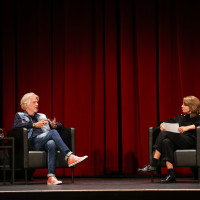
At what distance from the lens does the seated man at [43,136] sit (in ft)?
14.2

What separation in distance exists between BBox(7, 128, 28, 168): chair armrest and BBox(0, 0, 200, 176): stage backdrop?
1.27 metres

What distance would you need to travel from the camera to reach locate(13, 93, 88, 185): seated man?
14.2 ft

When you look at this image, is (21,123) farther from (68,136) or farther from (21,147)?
(68,136)

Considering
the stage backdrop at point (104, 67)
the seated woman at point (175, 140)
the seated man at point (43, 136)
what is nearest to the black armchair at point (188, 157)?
the seated woman at point (175, 140)

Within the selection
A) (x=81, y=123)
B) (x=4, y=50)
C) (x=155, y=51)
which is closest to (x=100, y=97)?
(x=81, y=123)

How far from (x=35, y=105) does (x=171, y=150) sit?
158 centimetres

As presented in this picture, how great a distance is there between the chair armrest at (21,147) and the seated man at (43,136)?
98mm

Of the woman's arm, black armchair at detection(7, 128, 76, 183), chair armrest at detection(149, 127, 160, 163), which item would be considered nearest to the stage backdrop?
chair armrest at detection(149, 127, 160, 163)

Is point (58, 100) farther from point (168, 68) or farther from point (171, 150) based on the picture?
point (171, 150)

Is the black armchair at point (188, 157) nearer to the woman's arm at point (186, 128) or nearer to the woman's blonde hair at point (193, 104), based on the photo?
the woman's arm at point (186, 128)

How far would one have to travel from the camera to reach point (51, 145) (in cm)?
439

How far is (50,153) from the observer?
4367 millimetres

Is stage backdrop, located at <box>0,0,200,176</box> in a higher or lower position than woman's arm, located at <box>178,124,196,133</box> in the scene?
Result: higher

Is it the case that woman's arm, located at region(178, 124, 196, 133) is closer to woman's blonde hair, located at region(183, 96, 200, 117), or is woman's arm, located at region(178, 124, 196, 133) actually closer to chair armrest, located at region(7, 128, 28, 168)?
woman's blonde hair, located at region(183, 96, 200, 117)
